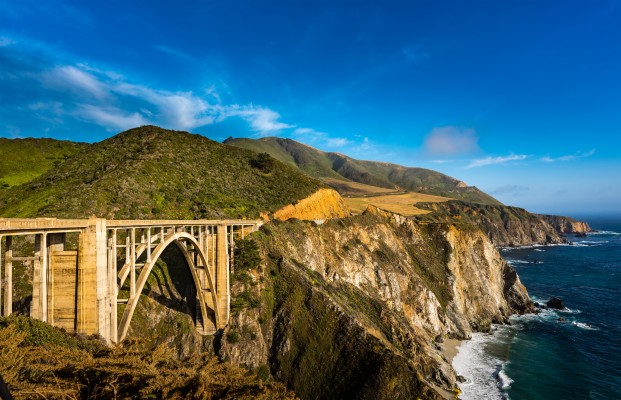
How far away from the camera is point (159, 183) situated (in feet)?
169

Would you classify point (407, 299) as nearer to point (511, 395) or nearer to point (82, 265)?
point (511, 395)

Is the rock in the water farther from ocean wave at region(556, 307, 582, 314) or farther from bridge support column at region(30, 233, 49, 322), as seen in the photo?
bridge support column at region(30, 233, 49, 322)

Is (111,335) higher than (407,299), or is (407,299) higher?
(111,335)

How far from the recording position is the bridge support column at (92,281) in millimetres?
14688

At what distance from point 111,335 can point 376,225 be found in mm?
57289

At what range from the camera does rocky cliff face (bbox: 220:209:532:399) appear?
1340 inches

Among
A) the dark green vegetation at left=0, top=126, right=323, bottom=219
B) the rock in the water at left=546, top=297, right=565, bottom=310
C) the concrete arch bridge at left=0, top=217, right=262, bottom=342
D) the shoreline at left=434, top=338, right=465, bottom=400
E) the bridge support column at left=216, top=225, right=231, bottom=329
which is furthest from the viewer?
the rock in the water at left=546, top=297, right=565, bottom=310

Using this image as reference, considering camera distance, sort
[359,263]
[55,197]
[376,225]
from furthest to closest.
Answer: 1. [376,225]
2. [359,263]
3. [55,197]

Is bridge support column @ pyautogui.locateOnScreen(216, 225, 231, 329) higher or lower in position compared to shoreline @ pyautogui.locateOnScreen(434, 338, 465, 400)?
higher

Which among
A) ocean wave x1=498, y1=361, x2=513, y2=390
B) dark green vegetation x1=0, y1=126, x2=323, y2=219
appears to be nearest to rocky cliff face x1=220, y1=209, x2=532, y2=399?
ocean wave x1=498, y1=361, x2=513, y2=390

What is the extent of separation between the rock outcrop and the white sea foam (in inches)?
1291

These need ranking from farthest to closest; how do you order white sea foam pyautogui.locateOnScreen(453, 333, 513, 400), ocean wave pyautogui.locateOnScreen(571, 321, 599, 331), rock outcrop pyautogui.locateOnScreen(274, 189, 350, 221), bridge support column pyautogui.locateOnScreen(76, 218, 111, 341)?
rock outcrop pyautogui.locateOnScreen(274, 189, 350, 221) → ocean wave pyautogui.locateOnScreen(571, 321, 599, 331) → white sea foam pyautogui.locateOnScreen(453, 333, 513, 400) → bridge support column pyautogui.locateOnScreen(76, 218, 111, 341)

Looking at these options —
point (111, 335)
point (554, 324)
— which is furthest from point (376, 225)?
point (111, 335)

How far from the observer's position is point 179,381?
10570 mm
